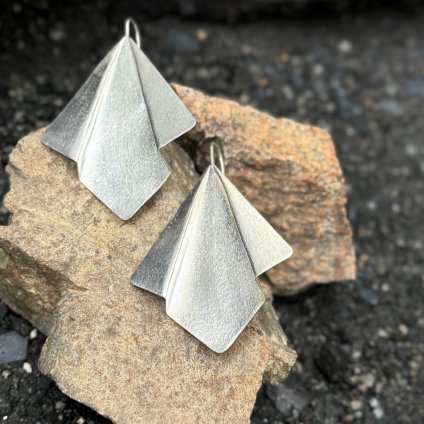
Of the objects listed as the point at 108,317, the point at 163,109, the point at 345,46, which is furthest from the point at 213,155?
the point at 345,46

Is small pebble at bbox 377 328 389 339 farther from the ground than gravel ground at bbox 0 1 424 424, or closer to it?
closer to it

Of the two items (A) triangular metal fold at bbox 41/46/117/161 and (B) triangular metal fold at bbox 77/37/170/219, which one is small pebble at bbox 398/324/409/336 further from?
(A) triangular metal fold at bbox 41/46/117/161

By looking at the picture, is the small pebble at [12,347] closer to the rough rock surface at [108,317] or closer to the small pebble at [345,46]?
the rough rock surface at [108,317]

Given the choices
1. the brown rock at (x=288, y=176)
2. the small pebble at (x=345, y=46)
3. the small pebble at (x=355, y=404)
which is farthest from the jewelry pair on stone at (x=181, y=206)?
the small pebble at (x=345, y=46)

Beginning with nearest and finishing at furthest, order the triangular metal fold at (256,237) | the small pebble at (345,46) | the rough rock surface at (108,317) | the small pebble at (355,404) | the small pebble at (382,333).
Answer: the rough rock surface at (108,317)
the triangular metal fold at (256,237)
the small pebble at (355,404)
the small pebble at (382,333)
the small pebble at (345,46)

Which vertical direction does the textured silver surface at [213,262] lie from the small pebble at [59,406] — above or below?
above

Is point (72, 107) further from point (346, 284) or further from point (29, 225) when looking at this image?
point (346, 284)

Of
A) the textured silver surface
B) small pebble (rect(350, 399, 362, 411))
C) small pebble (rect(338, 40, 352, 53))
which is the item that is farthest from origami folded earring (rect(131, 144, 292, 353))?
small pebble (rect(338, 40, 352, 53))

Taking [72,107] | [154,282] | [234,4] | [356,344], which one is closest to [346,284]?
[356,344]
